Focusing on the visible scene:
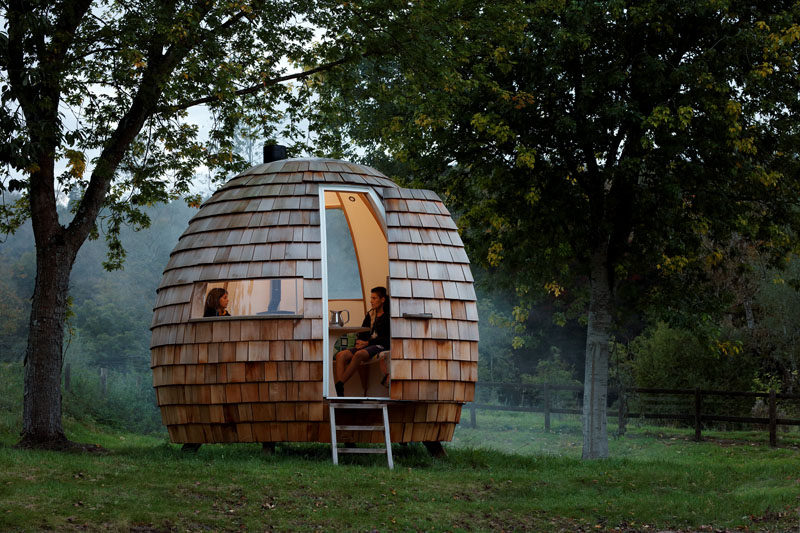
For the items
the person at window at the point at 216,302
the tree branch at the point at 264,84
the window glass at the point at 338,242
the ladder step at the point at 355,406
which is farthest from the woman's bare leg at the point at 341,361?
the window glass at the point at 338,242

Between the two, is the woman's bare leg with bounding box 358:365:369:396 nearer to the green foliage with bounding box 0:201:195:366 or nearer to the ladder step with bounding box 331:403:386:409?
the ladder step with bounding box 331:403:386:409

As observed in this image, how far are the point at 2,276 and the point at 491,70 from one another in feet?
131

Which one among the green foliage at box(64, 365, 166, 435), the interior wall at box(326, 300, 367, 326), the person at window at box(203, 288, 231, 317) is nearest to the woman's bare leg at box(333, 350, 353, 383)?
the person at window at box(203, 288, 231, 317)


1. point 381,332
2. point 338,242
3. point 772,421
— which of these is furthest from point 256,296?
point 338,242

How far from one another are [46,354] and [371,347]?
4.64 metres

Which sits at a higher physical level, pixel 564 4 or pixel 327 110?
pixel 564 4

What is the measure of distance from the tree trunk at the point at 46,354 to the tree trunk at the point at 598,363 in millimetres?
9991

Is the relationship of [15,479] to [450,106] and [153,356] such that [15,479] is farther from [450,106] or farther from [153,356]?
[450,106]

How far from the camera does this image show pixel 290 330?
468 inches

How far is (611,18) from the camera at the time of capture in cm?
1692

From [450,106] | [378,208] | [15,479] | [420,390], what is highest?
[450,106]

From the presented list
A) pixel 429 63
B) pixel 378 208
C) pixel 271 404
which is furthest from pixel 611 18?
pixel 271 404

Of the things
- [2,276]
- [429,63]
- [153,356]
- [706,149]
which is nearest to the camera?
[153,356]

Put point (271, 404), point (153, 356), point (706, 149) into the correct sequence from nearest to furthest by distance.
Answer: point (271, 404) → point (153, 356) → point (706, 149)
